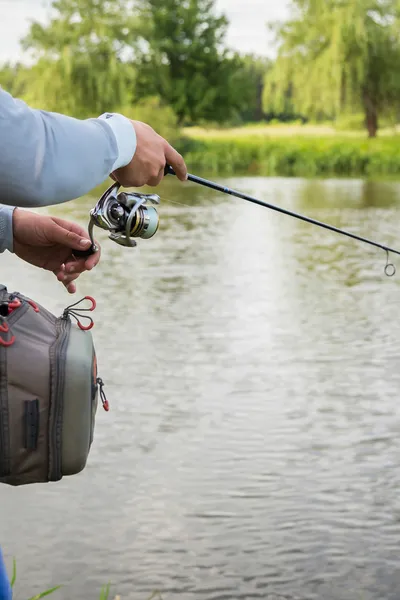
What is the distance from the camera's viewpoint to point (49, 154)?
4.99 ft

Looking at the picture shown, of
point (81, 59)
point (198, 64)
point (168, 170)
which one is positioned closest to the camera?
point (168, 170)

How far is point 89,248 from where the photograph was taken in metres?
2.12

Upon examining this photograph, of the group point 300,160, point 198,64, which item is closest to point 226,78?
point 198,64

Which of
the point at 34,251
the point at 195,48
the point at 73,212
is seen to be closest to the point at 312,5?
the point at 195,48

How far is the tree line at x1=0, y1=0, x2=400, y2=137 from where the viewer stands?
33.0 m

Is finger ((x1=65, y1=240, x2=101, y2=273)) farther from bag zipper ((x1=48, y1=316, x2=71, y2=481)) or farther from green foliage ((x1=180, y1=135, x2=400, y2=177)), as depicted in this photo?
green foliage ((x1=180, y1=135, x2=400, y2=177))

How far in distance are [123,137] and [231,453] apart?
119 inches

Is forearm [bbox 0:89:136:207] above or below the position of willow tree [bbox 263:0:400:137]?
above

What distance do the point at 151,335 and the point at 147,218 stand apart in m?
4.98

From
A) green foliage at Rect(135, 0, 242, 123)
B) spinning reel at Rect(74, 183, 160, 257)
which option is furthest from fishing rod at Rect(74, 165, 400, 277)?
green foliage at Rect(135, 0, 242, 123)

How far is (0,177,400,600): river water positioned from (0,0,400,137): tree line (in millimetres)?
24405

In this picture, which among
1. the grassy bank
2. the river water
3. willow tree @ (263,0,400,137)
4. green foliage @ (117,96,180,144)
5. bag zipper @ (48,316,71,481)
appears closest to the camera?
bag zipper @ (48,316,71,481)

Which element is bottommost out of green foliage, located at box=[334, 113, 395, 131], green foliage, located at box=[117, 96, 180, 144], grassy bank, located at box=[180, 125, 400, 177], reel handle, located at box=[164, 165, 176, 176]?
green foliage, located at box=[117, 96, 180, 144]

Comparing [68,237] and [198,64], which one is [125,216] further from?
[198,64]
